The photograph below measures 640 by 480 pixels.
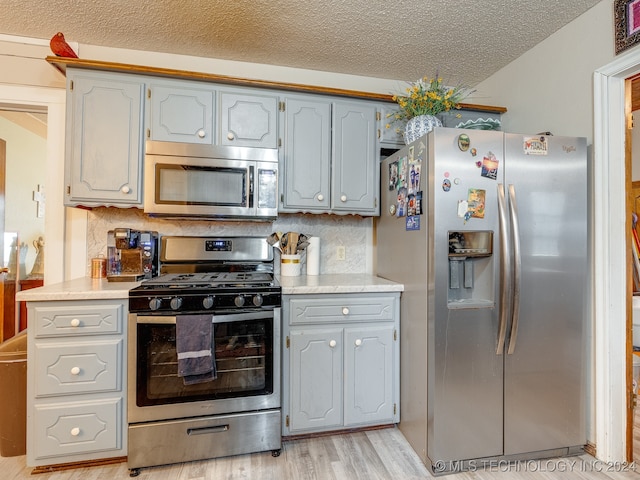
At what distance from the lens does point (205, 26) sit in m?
2.04

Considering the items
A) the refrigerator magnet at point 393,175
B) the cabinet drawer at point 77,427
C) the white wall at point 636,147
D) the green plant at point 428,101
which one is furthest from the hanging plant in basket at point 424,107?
the white wall at point 636,147

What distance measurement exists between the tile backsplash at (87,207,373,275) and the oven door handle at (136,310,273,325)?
0.72 m

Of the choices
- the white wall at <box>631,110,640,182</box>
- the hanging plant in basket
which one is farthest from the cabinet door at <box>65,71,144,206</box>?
the white wall at <box>631,110,640,182</box>

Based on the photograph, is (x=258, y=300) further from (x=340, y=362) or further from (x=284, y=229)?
(x=284, y=229)

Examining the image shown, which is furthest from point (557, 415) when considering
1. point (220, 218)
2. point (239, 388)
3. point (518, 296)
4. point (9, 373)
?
point (9, 373)

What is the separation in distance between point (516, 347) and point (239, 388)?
4.99 feet

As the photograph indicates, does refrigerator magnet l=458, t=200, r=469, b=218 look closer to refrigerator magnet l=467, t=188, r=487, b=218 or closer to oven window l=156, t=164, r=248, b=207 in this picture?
refrigerator magnet l=467, t=188, r=487, b=218

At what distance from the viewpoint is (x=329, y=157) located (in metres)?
2.26

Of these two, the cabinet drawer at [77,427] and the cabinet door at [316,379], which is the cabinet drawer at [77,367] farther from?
the cabinet door at [316,379]

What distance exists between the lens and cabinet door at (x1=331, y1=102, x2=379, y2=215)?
2277mm

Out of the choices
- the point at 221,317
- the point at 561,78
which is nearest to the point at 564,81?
the point at 561,78

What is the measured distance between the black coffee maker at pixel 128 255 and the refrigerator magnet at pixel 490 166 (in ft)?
6.68

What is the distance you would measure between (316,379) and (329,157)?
1.43 meters

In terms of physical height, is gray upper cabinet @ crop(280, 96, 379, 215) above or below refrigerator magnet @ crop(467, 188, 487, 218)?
above
